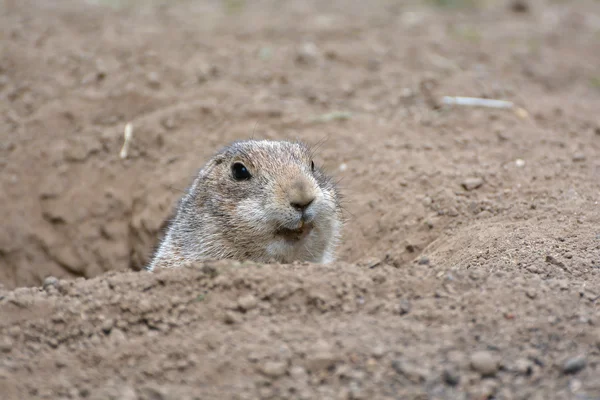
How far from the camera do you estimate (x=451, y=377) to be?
3.43 metres

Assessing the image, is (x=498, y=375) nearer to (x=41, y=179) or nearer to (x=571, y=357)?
(x=571, y=357)

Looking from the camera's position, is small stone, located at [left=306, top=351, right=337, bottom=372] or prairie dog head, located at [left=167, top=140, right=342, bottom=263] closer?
small stone, located at [left=306, top=351, right=337, bottom=372]

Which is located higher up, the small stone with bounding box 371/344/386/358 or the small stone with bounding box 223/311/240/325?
the small stone with bounding box 223/311/240/325

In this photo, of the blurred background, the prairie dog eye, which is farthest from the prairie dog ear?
the blurred background

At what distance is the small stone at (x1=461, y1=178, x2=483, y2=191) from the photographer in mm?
6699

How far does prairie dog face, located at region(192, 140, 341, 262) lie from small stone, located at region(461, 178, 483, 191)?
4.49 feet

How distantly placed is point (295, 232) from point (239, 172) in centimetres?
73

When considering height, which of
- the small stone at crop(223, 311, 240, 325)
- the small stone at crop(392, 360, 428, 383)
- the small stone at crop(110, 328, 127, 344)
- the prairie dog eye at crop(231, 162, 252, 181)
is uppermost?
the prairie dog eye at crop(231, 162, 252, 181)

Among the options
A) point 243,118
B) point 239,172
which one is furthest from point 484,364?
point 243,118

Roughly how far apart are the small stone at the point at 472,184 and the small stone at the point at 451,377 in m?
3.48

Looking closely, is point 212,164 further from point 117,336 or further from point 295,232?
point 117,336

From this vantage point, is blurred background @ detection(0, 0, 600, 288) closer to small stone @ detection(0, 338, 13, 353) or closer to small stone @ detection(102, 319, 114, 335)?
small stone @ detection(102, 319, 114, 335)

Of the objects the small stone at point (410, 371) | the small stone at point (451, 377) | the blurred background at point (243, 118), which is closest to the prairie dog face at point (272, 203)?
the blurred background at point (243, 118)

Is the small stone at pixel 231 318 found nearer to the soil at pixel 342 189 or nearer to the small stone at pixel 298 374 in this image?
the soil at pixel 342 189
